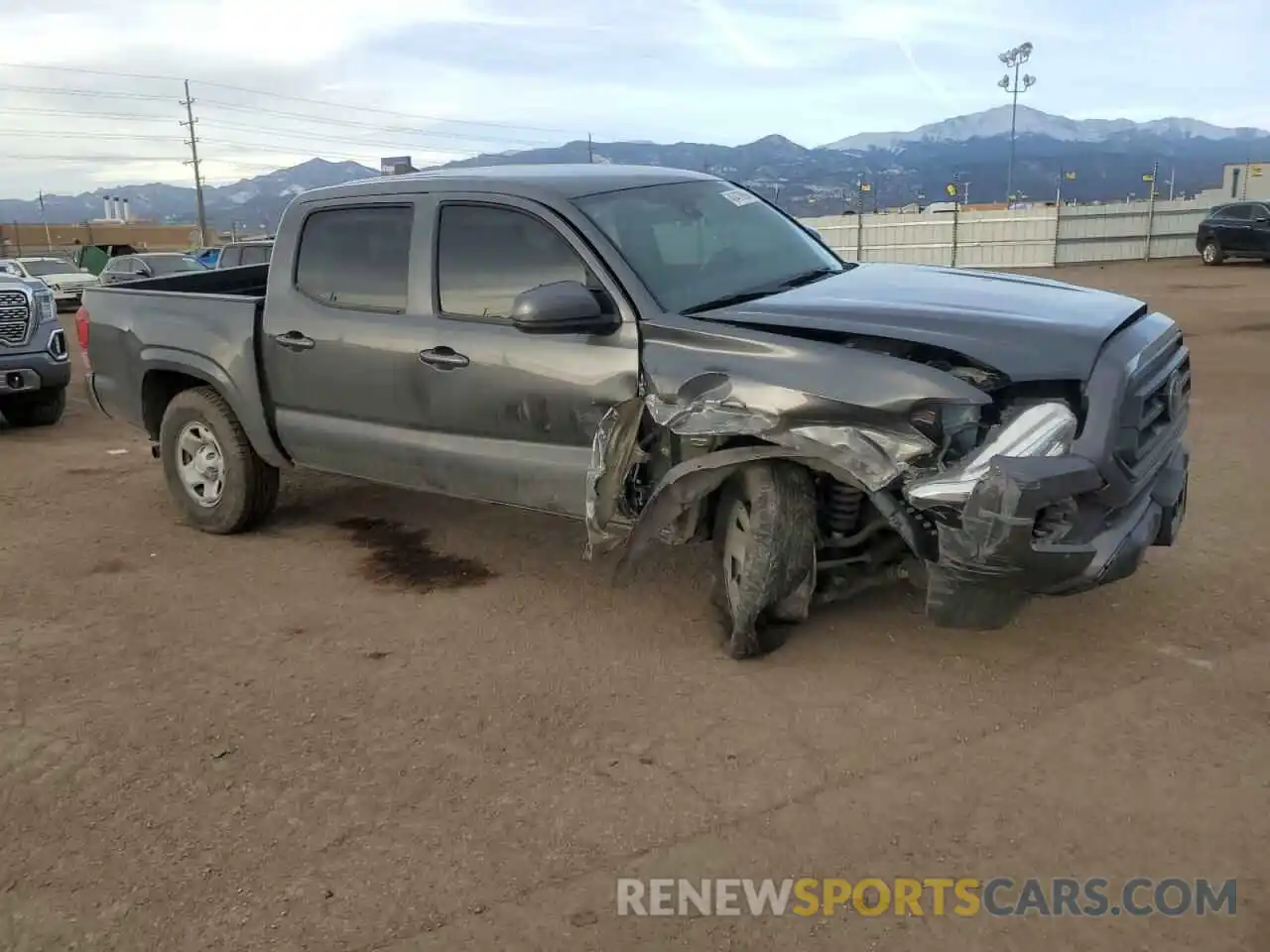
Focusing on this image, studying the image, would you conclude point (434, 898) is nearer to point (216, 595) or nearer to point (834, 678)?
point (834, 678)

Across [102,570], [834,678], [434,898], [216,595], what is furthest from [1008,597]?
[102,570]

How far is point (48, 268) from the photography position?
25797 millimetres

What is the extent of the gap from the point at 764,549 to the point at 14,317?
815 cm

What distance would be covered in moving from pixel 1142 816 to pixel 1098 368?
1428 mm

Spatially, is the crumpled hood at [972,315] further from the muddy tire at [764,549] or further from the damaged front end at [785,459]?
the muddy tire at [764,549]

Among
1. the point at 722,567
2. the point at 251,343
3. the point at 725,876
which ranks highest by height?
the point at 251,343

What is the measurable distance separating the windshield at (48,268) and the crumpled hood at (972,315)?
25944 mm

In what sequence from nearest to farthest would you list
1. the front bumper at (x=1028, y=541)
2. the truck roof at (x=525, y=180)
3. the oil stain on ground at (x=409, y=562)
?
the front bumper at (x=1028, y=541), the truck roof at (x=525, y=180), the oil stain on ground at (x=409, y=562)

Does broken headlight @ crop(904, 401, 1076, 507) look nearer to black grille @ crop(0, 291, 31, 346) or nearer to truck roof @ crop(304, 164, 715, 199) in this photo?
truck roof @ crop(304, 164, 715, 199)

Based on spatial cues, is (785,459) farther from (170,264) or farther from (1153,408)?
(170,264)

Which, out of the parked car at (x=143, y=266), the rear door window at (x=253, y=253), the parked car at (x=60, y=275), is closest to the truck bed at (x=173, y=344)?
the rear door window at (x=253, y=253)

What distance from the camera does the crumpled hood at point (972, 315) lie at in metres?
3.53

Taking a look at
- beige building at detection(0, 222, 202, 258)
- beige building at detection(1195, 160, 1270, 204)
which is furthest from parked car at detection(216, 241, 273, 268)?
beige building at detection(0, 222, 202, 258)

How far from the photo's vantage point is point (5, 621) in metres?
4.77
